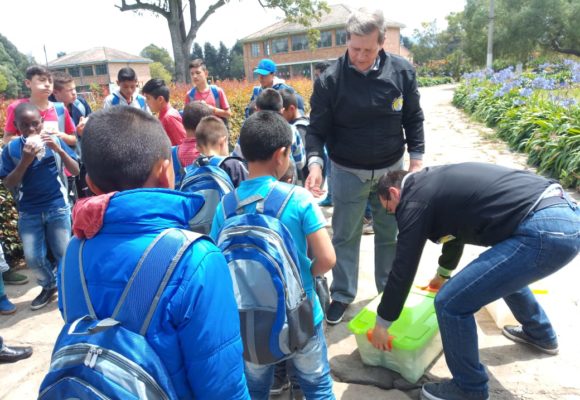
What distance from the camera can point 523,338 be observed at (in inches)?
109

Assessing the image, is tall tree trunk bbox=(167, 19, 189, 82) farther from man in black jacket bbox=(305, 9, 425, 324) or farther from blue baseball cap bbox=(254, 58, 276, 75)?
man in black jacket bbox=(305, 9, 425, 324)

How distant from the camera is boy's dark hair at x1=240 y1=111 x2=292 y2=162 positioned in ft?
6.50

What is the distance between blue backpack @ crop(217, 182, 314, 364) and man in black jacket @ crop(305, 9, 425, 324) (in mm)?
1003

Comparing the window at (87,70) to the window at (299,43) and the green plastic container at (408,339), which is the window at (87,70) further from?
the green plastic container at (408,339)

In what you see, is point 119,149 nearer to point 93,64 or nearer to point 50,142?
point 50,142

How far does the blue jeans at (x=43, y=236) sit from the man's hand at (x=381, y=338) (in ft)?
8.83

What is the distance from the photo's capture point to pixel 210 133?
2961mm

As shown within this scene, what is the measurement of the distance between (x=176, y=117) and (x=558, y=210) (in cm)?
329

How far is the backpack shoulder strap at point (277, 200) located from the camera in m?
1.86

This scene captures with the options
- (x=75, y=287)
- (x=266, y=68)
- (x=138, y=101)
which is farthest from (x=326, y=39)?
(x=75, y=287)

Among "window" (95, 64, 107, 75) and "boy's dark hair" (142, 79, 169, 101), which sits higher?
"window" (95, 64, 107, 75)

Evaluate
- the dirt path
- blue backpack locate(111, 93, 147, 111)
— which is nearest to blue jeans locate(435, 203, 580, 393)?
the dirt path

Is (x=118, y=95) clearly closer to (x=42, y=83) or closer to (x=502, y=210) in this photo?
(x=42, y=83)

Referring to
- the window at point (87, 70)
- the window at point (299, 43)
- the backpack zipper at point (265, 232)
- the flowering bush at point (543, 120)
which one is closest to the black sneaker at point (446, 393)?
the backpack zipper at point (265, 232)
